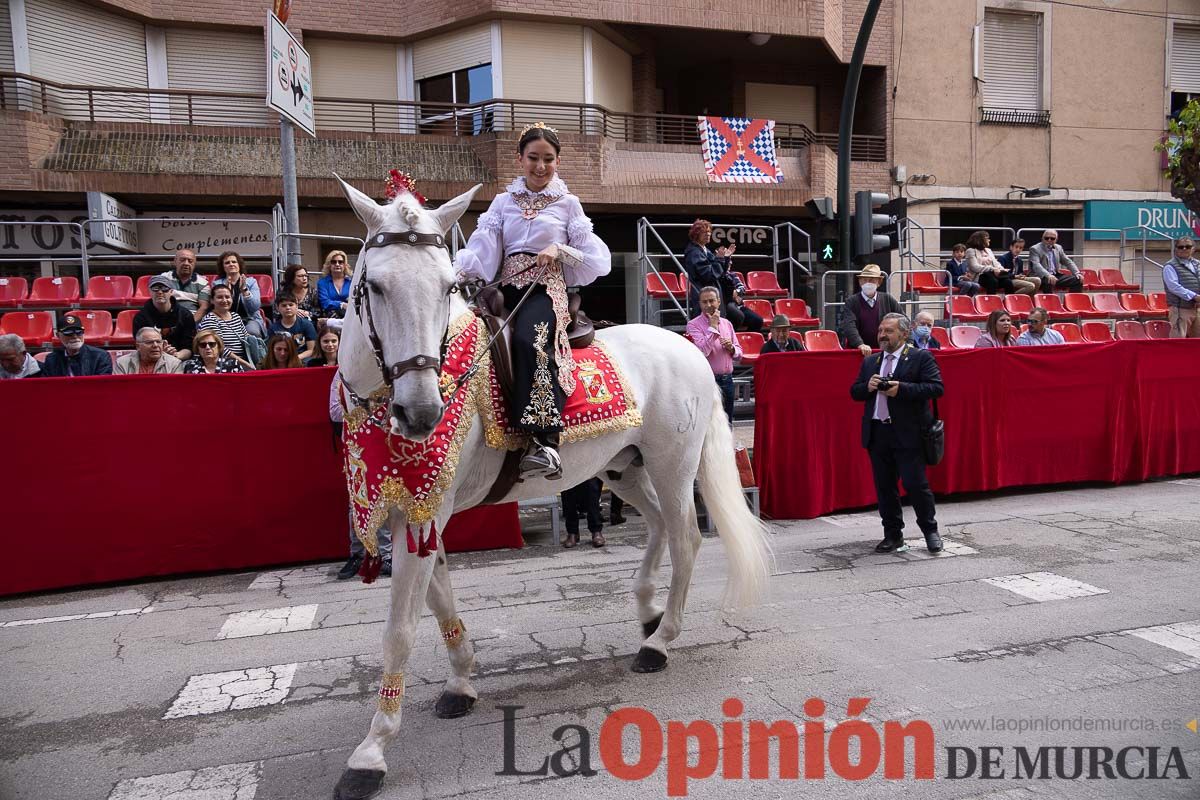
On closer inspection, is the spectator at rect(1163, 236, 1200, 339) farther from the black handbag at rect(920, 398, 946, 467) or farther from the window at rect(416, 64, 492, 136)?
the window at rect(416, 64, 492, 136)

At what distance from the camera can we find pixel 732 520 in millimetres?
5055

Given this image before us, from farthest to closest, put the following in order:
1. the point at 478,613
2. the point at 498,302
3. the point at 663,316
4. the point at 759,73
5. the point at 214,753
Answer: the point at 759,73, the point at 663,316, the point at 478,613, the point at 498,302, the point at 214,753

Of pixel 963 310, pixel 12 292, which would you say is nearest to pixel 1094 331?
pixel 963 310

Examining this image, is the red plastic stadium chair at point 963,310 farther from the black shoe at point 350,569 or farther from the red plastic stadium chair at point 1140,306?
the black shoe at point 350,569

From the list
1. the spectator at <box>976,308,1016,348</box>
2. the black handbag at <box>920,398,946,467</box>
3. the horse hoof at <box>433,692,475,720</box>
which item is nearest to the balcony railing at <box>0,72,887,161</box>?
the spectator at <box>976,308,1016,348</box>

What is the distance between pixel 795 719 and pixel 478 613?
99.8 inches

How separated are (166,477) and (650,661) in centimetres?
476

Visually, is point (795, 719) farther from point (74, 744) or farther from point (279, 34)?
point (279, 34)

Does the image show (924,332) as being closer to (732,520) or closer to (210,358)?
(732,520)

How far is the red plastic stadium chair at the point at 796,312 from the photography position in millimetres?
13884

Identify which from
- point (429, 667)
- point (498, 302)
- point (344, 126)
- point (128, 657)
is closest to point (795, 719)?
point (429, 667)

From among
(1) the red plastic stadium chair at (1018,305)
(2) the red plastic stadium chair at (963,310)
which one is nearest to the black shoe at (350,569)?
(2) the red plastic stadium chair at (963,310)

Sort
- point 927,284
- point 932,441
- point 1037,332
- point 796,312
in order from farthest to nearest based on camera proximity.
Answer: point 927,284 → point 796,312 → point 1037,332 → point 932,441

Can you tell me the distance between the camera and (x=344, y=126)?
17.8 metres
